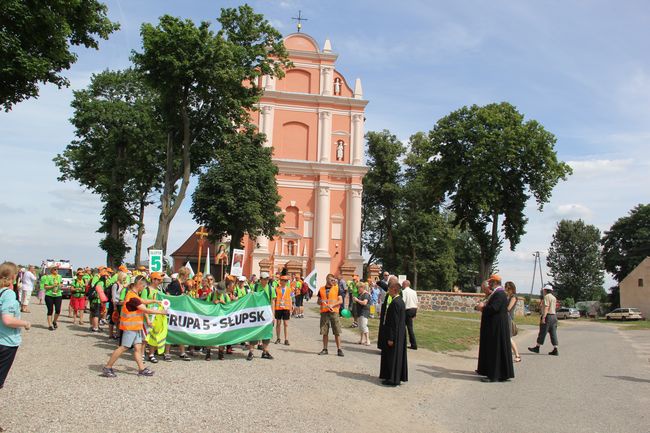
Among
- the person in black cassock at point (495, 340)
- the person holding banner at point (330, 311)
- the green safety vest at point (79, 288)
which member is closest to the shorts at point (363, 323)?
the person holding banner at point (330, 311)

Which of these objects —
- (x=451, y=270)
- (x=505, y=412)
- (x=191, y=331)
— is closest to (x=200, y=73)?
(x=191, y=331)

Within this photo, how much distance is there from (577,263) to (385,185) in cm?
4319

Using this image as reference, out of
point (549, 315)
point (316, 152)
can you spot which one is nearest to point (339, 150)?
point (316, 152)

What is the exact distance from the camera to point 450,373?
12.4 metres

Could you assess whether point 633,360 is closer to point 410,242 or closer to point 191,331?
point 191,331

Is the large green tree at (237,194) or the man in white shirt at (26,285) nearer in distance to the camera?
the man in white shirt at (26,285)

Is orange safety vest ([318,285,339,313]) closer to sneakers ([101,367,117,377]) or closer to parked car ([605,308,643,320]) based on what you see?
sneakers ([101,367,117,377])

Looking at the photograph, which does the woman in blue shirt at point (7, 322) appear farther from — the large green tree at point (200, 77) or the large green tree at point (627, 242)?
the large green tree at point (627, 242)

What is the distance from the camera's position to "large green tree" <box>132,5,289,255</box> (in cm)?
2733

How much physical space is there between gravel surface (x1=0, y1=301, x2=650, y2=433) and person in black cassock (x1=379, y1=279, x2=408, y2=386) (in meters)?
0.25

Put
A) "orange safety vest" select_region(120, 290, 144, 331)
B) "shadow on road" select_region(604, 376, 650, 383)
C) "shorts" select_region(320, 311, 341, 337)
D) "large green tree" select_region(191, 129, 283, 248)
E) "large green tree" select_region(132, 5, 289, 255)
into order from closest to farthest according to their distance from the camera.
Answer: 1. "orange safety vest" select_region(120, 290, 144, 331)
2. "shadow on road" select_region(604, 376, 650, 383)
3. "shorts" select_region(320, 311, 341, 337)
4. "large green tree" select_region(132, 5, 289, 255)
5. "large green tree" select_region(191, 129, 283, 248)

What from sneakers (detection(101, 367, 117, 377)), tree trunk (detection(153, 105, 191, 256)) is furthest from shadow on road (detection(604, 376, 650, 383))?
tree trunk (detection(153, 105, 191, 256))

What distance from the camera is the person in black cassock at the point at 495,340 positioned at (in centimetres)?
1145

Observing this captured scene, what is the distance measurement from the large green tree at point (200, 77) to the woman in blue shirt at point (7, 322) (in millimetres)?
21921
